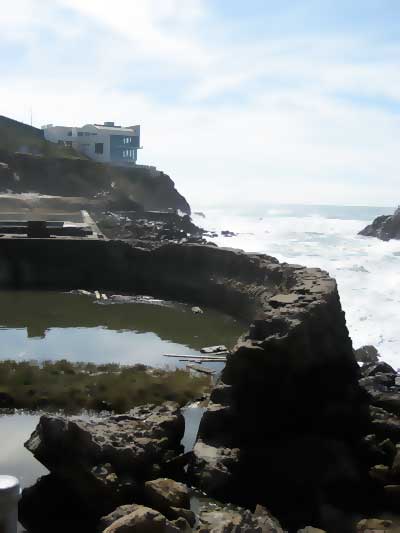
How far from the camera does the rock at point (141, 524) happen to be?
6359 mm

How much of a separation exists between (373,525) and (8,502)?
5205 mm

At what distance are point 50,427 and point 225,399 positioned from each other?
135 inches

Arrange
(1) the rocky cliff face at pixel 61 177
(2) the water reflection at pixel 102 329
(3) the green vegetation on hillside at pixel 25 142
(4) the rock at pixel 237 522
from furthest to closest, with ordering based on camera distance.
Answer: (3) the green vegetation on hillside at pixel 25 142 < (1) the rocky cliff face at pixel 61 177 < (2) the water reflection at pixel 102 329 < (4) the rock at pixel 237 522

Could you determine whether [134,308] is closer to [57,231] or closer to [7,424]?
[57,231]

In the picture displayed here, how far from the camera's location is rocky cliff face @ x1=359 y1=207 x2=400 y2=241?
70.8 m

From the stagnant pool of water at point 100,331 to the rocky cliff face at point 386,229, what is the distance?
5217 centimetres

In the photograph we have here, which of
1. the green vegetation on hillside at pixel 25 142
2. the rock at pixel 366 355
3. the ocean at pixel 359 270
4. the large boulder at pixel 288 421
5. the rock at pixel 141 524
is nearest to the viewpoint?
the rock at pixel 141 524

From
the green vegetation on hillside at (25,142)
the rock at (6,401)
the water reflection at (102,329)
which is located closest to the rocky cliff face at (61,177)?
the green vegetation on hillside at (25,142)

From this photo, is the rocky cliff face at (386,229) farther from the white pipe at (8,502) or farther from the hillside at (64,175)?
the white pipe at (8,502)

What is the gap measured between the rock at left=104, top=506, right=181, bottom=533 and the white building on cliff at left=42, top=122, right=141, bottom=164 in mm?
78268

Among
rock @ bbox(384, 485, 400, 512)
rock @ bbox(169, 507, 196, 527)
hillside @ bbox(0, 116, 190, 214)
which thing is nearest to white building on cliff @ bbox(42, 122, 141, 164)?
hillside @ bbox(0, 116, 190, 214)

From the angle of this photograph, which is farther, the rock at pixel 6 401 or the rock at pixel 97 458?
the rock at pixel 6 401

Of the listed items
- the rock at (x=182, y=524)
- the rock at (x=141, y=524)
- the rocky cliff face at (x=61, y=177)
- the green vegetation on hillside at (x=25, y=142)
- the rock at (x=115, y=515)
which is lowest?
the rock at (x=182, y=524)

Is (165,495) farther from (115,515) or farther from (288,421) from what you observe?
(288,421)
